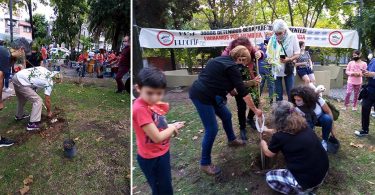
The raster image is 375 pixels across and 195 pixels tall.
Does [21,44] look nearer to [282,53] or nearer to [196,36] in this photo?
[196,36]

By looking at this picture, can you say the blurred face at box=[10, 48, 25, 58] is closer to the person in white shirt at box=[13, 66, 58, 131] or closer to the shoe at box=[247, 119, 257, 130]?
the person in white shirt at box=[13, 66, 58, 131]

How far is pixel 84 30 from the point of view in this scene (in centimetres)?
285

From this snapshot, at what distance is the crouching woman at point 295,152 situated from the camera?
2.06 m

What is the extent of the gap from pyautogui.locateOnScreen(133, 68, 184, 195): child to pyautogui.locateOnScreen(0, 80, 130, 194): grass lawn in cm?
115

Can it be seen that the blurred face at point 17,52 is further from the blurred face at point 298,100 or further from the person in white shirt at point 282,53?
the blurred face at point 298,100

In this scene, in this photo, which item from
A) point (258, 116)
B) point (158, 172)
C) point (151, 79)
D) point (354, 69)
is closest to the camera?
point (151, 79)

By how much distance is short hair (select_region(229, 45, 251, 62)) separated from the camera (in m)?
1.86

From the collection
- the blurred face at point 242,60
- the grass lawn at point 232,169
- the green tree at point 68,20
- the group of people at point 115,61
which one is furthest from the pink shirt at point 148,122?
the green tree at point 68,20

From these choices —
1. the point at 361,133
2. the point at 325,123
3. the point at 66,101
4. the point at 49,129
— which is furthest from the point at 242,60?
the point at 66,101

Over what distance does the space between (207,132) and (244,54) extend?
577mm

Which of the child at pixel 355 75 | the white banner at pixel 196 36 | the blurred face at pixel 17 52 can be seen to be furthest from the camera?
the child at pixel 355 75

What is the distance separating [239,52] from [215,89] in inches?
10.8

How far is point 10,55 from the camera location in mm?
3314

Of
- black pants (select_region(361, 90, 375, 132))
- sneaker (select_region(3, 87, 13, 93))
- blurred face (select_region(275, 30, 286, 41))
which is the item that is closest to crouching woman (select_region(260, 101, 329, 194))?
blurred face (select_region(275, 30, 286, 41))
